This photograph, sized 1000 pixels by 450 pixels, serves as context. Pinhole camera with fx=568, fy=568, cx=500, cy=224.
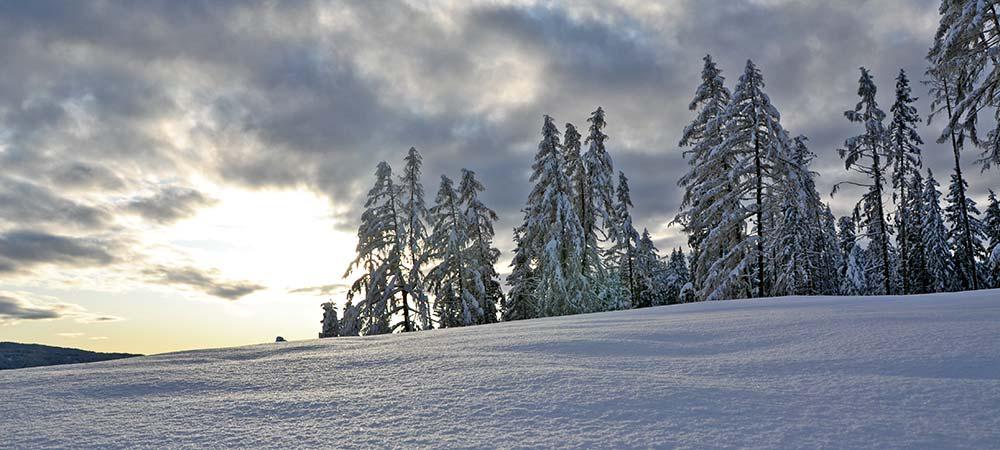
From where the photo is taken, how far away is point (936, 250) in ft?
146

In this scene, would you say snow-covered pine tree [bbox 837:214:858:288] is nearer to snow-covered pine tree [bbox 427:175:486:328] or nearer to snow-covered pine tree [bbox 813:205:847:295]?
snow-covered pine tree [bbox 813:205:847:295]

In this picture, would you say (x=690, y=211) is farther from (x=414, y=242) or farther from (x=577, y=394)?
(x=577, y=394)

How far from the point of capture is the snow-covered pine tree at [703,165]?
81.8ft

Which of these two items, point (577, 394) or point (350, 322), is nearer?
point (577, 394)

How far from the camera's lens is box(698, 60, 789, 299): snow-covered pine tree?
22422 mm

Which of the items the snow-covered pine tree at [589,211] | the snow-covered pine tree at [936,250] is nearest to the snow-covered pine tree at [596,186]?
the snow-covered pine tree at [589,211]

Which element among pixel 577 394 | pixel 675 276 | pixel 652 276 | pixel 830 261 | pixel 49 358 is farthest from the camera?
pixel 675 276

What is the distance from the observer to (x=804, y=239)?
41125 millimetres

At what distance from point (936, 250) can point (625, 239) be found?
27015mm

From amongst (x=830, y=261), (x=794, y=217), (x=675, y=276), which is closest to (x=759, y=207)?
(x=794, y=217)

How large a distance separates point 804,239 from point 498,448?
44.8m

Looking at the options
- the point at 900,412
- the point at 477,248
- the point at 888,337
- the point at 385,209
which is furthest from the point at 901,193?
the point at 900,412

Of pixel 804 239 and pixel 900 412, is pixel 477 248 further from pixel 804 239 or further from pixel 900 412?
pixel 900 412

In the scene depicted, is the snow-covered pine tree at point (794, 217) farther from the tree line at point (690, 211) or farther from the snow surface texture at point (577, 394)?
the snow surface texture at point (577, 394)
